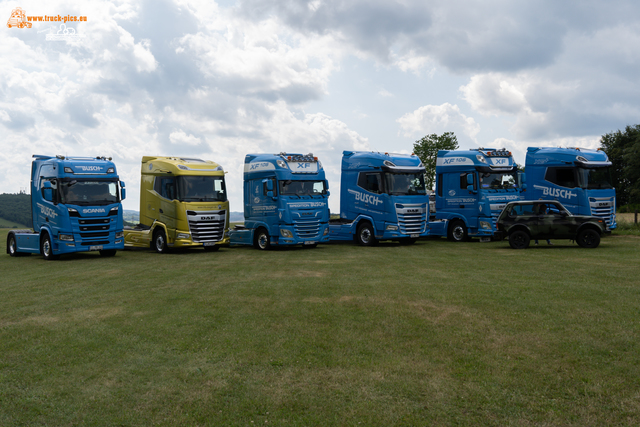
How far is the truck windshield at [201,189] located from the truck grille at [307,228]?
3207 millimetres

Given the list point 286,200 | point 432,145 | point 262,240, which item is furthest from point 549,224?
point 432,145

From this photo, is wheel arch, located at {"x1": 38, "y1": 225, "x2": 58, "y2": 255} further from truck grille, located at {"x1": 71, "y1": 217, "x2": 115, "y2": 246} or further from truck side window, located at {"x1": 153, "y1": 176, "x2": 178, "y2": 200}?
truck side window, located at {"x1": 153, "y1": 176, "x2": 178, "y2": 200}

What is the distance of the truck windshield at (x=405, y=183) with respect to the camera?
70.7 feet

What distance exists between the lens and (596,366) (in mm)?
5938

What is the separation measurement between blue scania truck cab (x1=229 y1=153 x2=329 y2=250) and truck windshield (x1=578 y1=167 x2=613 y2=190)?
11053 millimetres

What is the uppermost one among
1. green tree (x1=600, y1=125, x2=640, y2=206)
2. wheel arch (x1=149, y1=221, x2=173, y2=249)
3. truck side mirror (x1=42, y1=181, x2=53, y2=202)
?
green tree (x1=600, y1=125, x2=640, y2=206)

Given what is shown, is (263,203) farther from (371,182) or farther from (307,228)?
(371,182)

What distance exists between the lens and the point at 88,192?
62.1ft

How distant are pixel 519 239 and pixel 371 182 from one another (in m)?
6.22

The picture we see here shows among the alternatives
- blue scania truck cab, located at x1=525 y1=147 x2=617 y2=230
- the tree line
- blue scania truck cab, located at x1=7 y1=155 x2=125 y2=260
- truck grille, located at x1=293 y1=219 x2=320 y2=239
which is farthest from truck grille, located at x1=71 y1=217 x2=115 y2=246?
the tree line

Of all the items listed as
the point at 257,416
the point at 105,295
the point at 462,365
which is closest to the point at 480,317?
the point at 462,365

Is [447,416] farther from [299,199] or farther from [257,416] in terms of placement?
[299,199]

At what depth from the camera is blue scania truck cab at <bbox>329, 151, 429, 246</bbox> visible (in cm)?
2148

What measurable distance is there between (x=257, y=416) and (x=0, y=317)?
20.1ft
